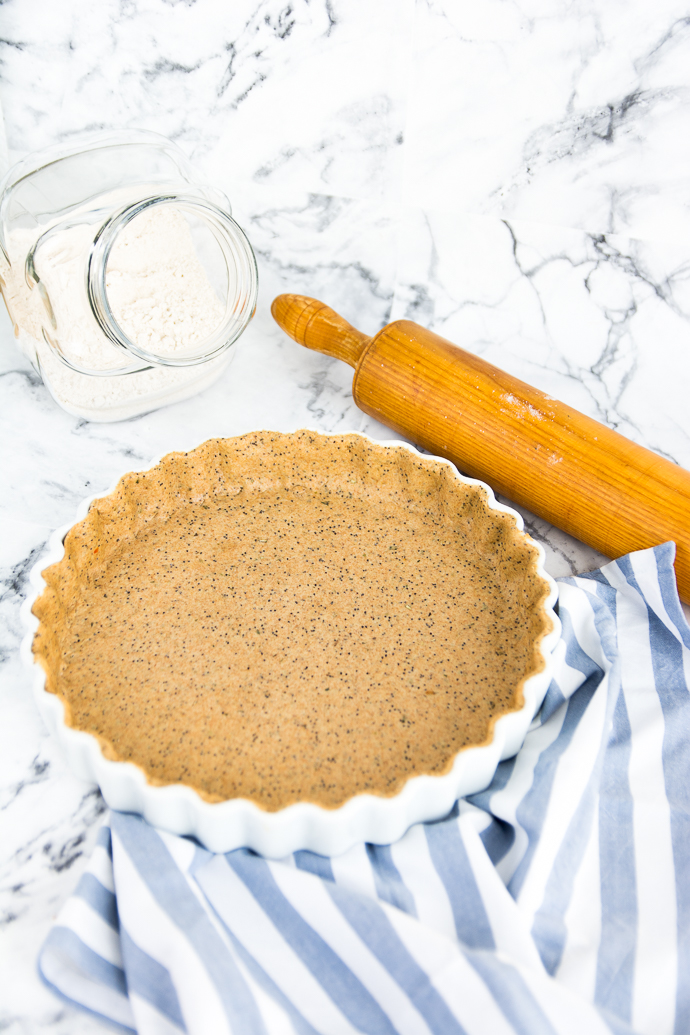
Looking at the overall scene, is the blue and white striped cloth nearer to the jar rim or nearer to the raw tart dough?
the raw tart dough

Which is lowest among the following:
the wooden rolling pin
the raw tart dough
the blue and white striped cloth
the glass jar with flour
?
the blue and white striped cloth

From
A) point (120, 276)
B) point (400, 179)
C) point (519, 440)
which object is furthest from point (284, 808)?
point (400, 179)

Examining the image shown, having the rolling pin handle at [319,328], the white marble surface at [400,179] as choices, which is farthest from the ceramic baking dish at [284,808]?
the rolling pin handle at [319,328]

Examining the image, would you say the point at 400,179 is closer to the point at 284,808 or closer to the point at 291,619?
the point at 291,619

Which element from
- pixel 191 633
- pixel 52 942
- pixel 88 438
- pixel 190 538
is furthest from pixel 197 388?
pixel 52 942

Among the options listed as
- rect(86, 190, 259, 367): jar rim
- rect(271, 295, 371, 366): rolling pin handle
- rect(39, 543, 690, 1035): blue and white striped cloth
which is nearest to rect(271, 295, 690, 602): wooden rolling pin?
rect(271, 295, 371, 366): rolling pin handle

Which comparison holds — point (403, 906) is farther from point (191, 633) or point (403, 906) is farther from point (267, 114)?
point (267, 114)
